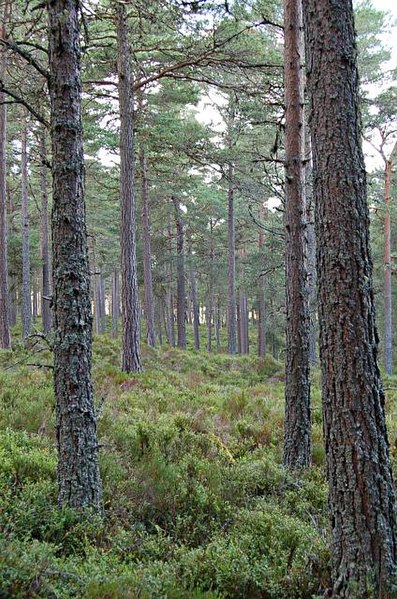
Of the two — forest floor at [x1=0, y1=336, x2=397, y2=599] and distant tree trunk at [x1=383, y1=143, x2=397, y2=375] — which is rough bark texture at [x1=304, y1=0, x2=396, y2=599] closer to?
forest floor at [x1=0, y1=336, x2=397, y2=599]

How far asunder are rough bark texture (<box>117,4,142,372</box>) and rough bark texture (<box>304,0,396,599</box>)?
8.53 meters

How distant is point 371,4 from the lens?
18.6 meters

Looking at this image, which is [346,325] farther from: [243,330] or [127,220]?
[243,330]

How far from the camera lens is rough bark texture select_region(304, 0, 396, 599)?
3066 millimetres

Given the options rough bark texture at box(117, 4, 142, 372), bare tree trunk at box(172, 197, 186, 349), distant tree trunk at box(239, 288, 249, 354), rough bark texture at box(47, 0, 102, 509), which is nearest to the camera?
rough bark texture at box(47, 0, 102, 509)

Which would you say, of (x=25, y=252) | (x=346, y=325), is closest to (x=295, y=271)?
(x=346, y=325)

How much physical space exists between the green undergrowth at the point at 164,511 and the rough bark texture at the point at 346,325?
19.0 inches

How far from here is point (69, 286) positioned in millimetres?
4188

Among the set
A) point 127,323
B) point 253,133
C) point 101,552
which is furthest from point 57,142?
point 253,133

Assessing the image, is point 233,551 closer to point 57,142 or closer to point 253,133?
point 57,142

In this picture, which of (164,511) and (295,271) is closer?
(164,511)

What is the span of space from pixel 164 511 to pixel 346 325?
2.80 metres

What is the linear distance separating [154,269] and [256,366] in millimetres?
12688

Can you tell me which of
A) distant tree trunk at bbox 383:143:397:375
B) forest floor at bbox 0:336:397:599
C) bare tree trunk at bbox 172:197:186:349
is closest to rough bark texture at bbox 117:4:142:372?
forest floor at bbox 0:336:397:599
